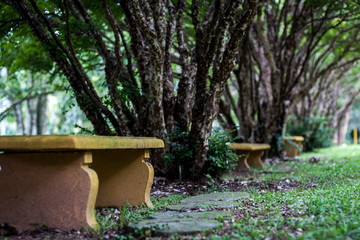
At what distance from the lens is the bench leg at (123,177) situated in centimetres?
413

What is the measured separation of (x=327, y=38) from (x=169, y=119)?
10.5 m

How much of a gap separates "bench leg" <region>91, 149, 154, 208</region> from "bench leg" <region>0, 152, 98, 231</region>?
40.6 inches

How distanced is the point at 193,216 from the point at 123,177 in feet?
3.98

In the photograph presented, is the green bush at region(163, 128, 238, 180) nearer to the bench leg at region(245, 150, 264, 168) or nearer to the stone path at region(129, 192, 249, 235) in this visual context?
the stone path at region(129, 192, 249, 235)

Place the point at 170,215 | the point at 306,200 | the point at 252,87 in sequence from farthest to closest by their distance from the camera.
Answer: the point at 252,87
the point at 306,200
the point at 170,215

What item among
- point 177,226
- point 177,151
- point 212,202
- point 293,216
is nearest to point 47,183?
point 177,226

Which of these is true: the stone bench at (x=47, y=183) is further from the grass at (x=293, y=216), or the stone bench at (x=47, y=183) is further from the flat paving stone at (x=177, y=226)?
the flat paving stone at (x=177, y=226)

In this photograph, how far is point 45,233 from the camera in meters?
3.03

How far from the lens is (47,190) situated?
3135 mm

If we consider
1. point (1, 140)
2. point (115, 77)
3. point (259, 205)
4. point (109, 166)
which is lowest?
point (259, 205)

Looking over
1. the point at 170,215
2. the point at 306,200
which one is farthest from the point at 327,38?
the point at 170,215

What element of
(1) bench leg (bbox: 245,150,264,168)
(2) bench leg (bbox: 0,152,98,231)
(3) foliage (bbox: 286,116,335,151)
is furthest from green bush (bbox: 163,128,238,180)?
(3) foliage (bbox: 286,116,335,151)

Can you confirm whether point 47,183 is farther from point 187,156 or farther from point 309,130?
point 309,130

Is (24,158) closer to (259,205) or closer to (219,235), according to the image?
(219,235)
